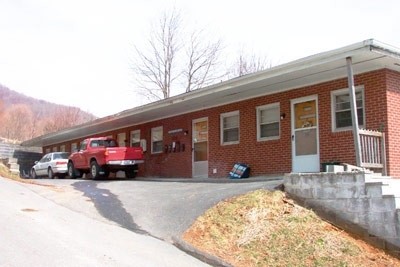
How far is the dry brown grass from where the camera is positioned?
25.5 feet

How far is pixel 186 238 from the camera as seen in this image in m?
8.61

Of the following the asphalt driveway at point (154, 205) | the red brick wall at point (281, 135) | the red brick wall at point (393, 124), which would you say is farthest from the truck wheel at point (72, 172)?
the red brick wall at point (393, 124)

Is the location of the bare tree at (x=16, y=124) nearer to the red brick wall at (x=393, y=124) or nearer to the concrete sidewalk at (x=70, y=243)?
the concrete sidewalk at (x=70, y=243)

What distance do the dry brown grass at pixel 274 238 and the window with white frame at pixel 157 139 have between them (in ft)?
38.3

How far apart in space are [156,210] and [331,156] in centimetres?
535

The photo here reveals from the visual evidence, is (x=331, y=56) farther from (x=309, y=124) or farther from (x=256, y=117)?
(x=256, y=117)

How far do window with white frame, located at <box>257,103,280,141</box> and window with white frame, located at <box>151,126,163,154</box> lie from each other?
21.4ft

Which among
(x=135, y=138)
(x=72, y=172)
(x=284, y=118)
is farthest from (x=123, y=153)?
(x=284, y=118)

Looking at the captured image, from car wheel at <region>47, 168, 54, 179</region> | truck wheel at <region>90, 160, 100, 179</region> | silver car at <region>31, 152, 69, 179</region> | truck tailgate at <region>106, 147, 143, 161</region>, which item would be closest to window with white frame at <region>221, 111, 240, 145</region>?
truck tailgate at <region>106, 147, 143, 161</region>

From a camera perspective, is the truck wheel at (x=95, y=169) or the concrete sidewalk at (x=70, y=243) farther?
the truck wheel at (x=95, y=169)

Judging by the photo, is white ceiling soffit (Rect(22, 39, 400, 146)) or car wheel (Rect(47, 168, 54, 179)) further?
car wheel (Rect(47, 168, 54, 179))

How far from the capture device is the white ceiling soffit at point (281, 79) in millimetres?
10680

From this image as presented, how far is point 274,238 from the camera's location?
8344 millimetres

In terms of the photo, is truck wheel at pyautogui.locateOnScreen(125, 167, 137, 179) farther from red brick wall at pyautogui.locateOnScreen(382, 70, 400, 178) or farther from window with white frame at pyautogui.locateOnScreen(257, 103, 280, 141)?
red brick wall at pyautogui.locateOnScreen(382, 70, 400, 178)
